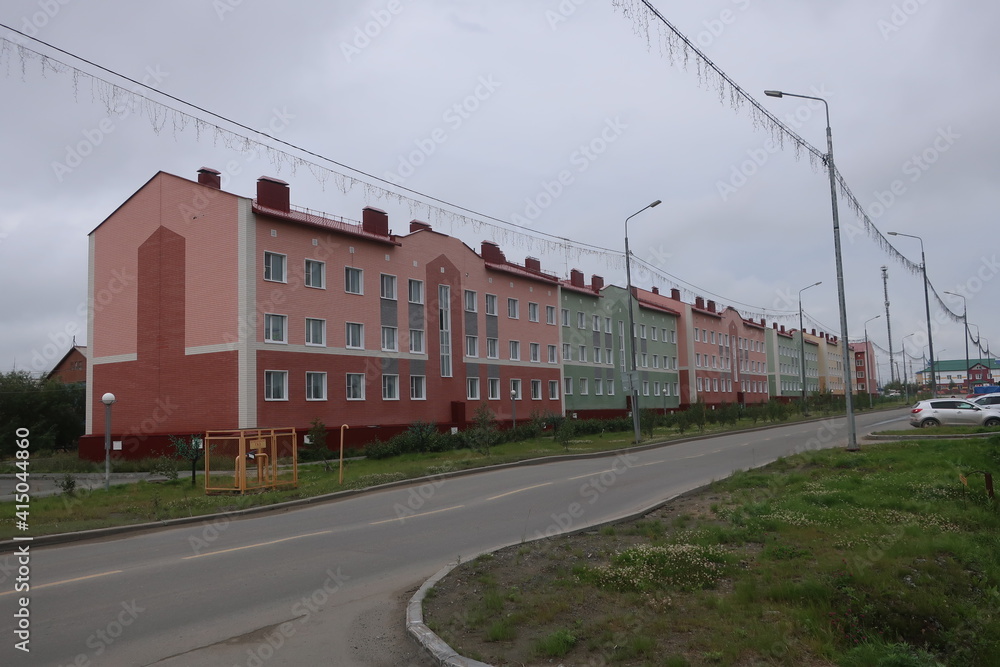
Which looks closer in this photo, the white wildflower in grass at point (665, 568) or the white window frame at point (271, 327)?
the white wildflower in grass at point (665, 568)

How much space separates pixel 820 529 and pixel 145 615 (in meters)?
8.19

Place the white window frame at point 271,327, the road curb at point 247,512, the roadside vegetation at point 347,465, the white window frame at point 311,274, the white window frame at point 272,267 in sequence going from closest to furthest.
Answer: the road curb at point 247,512
the roadside vegetation at point 347,465
the white window frame at point 271,327
the white window frame at point 272,267
the white window frame at point 311,274

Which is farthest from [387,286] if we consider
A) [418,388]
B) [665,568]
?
[665,568]

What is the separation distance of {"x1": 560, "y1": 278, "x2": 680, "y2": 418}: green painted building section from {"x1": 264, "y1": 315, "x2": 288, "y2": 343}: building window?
25665mm

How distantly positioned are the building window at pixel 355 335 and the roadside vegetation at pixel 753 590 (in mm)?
26920

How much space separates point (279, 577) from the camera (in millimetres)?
8867

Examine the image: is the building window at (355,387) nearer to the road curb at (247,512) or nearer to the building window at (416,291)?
the building window at (416,291)

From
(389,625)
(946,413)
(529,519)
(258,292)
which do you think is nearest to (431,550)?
(529,519)

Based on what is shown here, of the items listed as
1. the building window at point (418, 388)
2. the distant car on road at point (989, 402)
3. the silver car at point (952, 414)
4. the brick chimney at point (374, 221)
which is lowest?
the silver car at point (952, 414)

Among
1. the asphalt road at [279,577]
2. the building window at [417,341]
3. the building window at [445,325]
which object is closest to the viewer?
the asphalt road at [279,577]

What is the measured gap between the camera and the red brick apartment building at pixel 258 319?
32062 millimetres

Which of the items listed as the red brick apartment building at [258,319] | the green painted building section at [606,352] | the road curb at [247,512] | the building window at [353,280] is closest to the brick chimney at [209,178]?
the red brick apartment building at [258,319]

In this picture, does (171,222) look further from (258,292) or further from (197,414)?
(197,414)

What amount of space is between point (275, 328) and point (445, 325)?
12.2m
